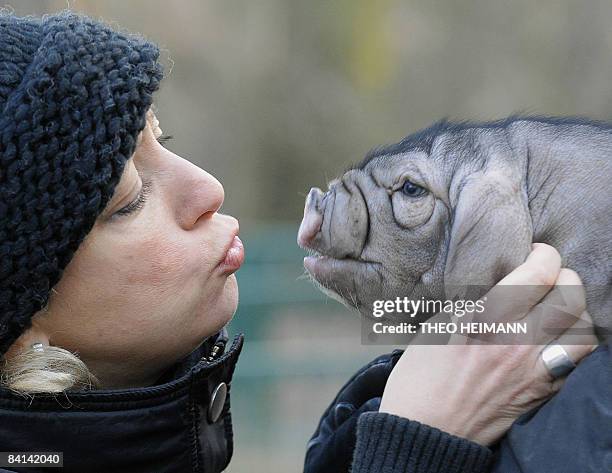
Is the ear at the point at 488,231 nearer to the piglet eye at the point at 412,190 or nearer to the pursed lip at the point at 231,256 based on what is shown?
the piglet eye at the point at 412,190

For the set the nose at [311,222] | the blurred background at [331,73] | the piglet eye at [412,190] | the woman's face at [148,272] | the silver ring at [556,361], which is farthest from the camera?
the blurred background at [331,73]

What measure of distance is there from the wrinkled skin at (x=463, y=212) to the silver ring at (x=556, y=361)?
102 millimetres

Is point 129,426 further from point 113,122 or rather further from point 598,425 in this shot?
point 598,425

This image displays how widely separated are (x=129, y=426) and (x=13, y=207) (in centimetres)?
50

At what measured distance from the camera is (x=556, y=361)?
69.0 inches

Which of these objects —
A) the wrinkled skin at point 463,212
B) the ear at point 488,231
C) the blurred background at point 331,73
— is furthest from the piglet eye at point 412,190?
the blurred background at point 331,73

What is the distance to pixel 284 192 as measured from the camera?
10.8 metres

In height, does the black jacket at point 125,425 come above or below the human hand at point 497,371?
below

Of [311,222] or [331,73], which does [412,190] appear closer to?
[311,222]

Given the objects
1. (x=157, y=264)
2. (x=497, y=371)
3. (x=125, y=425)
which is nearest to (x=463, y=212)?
(x=497, y=371)

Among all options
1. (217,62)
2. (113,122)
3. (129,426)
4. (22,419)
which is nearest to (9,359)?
(22,419)

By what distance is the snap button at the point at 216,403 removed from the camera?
2111 mm

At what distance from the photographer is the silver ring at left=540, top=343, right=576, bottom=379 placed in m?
1.74

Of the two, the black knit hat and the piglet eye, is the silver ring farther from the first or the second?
the black knit hat
